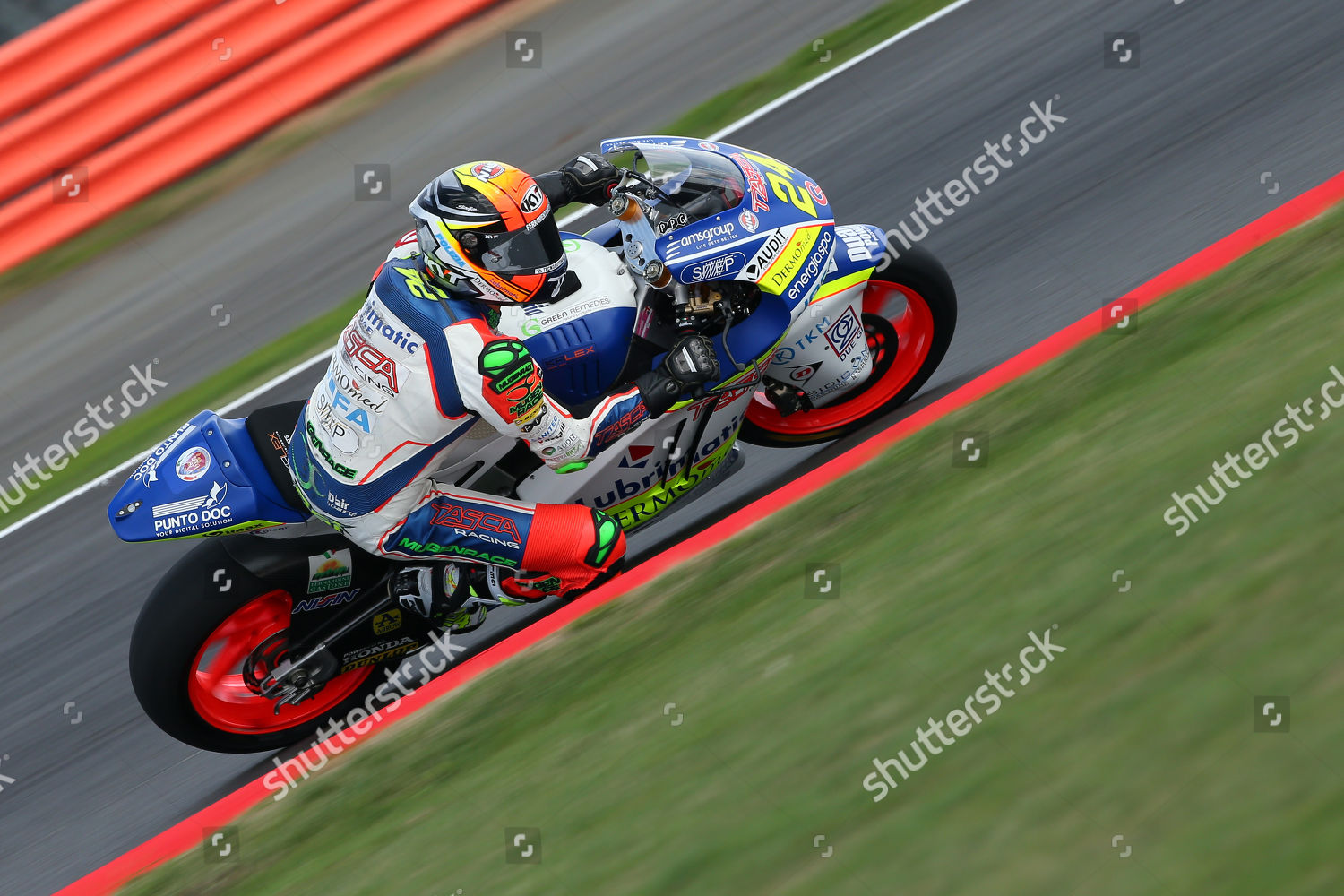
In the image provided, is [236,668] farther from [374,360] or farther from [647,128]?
[647,128]

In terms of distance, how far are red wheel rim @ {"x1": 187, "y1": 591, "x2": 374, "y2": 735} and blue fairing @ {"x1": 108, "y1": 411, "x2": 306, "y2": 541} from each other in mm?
408

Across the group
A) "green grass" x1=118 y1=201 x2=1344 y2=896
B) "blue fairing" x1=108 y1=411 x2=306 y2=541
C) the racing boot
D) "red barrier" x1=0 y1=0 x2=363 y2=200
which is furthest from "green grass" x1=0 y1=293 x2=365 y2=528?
Answer: "green grass" x1=118 y1=201 x2=1344 y2=896

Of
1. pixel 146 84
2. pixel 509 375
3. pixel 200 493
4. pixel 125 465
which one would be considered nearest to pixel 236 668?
pixel 200 493

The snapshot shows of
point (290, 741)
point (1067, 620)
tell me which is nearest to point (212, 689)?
point (290, 741)

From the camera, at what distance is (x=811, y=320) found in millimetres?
5531

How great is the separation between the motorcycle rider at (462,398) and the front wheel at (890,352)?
3.84 feet

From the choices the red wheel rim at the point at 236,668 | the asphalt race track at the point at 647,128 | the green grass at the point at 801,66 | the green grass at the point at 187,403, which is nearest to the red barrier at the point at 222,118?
the asphalt race track at the point at 647,128

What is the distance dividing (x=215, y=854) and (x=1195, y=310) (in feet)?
16.4

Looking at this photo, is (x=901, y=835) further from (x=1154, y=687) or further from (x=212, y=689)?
(x=212, y=689)

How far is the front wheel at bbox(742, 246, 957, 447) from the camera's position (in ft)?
19.3

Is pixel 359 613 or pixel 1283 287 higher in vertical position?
pixel 359 613

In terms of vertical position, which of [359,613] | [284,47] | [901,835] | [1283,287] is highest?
[284,47]

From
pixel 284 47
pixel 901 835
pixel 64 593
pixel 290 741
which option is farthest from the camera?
pixel 284 47

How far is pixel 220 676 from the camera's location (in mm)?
5418
